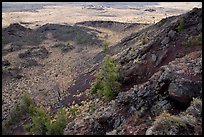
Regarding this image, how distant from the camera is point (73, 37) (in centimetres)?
8144

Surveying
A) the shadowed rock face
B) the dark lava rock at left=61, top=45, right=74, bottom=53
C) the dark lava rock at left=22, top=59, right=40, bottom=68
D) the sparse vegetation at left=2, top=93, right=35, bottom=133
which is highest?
the shadowed rock face

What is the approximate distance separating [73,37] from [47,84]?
2916cm

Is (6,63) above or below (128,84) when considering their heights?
below

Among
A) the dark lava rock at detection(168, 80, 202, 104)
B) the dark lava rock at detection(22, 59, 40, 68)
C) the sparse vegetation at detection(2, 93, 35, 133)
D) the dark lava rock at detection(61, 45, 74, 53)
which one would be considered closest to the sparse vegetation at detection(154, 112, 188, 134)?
the dark lava rock at detection(168, 80, 202, 104)

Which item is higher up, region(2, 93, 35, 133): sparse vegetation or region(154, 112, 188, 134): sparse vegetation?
region(154, 112, 188, 134): sparse vegetation

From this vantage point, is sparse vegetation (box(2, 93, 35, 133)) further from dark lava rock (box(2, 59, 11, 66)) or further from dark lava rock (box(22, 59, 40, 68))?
dark lava rock (box(2, 59, 11, 66))

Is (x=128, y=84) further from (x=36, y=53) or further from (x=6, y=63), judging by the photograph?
(x=36, y=53)

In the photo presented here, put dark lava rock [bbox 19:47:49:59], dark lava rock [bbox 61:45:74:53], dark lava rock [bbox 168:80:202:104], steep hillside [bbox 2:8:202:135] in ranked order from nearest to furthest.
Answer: steep hillside [bbox 2:8:202:135]
dark lava rock [bbox 168:80:202:104]
dark lava rock [bbox 19:47:49:59]
dark lava rock [bbox 61:45:74:53]

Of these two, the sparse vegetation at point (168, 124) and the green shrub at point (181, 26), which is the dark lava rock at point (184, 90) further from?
the green shrub at point (181, 26)

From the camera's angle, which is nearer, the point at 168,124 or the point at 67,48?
the point at 168,124

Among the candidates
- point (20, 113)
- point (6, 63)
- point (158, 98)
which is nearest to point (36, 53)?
point (6, 63)

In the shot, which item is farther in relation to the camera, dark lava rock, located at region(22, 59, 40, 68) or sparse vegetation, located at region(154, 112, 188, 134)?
dark lava rock, located at region(22, 59, 40, 68)

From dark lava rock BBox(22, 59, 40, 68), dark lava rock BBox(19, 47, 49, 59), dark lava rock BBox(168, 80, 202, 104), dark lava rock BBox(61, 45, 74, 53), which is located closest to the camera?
dark lava rock BBox(168, 80, 202, 104)

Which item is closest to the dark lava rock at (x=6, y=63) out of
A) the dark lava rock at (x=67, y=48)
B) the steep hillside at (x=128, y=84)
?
the steep hillside at (x=128, y=84)
